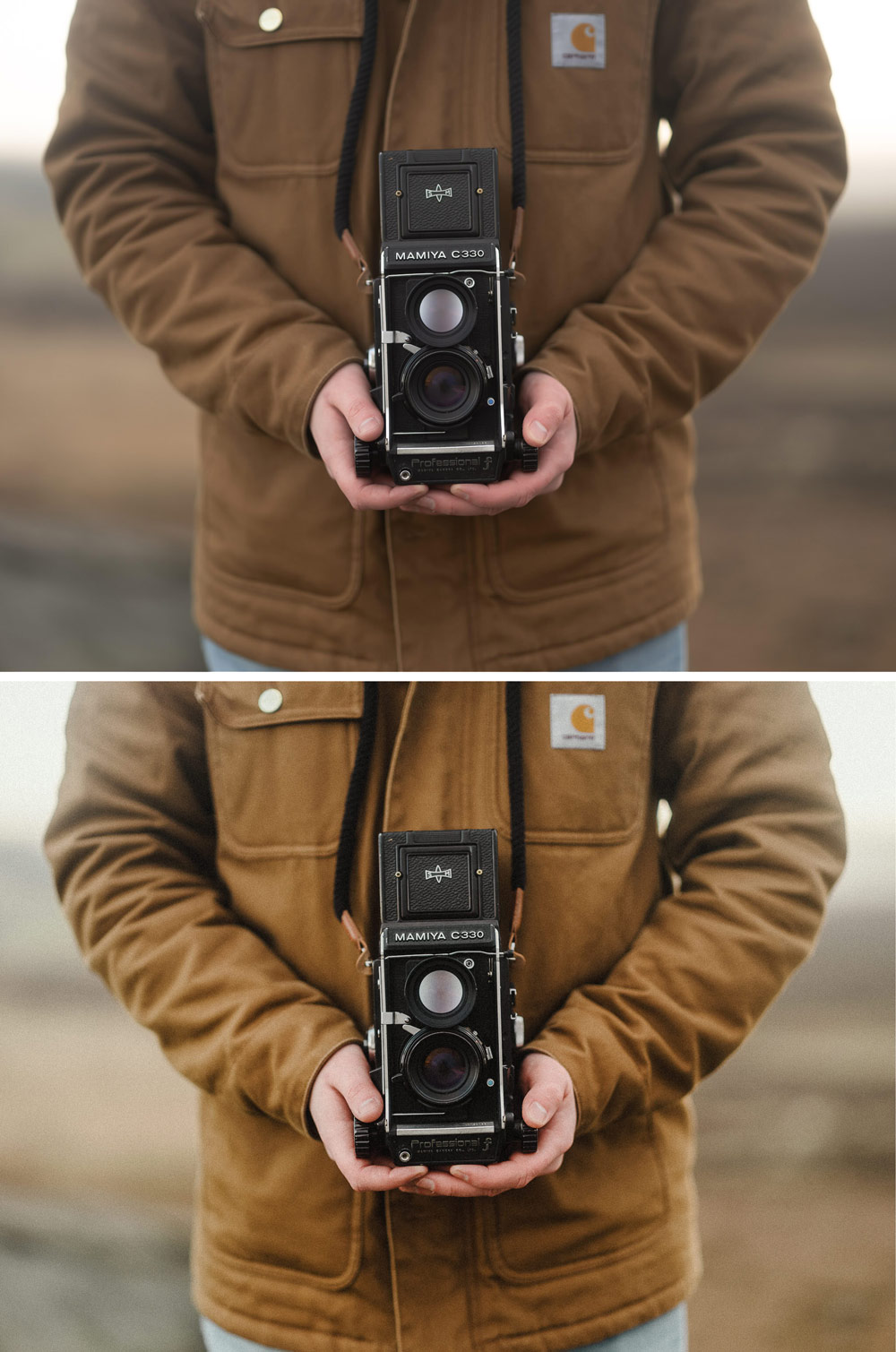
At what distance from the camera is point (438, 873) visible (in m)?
0.79

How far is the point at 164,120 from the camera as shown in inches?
32.5

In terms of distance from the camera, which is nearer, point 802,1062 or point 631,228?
point 631,228

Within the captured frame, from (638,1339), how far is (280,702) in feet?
1.68

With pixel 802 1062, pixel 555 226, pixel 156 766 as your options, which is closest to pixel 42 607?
pixel 156 766

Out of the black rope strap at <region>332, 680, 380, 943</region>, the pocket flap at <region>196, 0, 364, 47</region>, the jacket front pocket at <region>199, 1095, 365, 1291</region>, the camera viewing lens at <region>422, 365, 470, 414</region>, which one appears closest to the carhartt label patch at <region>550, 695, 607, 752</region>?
the black rope strap at <region>332, 680, 380, 943</region>

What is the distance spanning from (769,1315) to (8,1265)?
1.98 feet

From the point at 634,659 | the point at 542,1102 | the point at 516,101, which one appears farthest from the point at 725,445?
the point at 542,1102

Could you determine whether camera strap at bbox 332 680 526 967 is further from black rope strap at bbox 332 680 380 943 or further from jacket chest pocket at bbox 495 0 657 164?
jacket chest pocket at bbox 495 0 657 164

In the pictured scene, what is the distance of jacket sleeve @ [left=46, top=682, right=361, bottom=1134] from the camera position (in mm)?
806

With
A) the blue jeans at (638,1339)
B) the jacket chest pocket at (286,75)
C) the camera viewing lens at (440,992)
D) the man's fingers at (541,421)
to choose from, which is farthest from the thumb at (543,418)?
the blue jeans at (638,1339)

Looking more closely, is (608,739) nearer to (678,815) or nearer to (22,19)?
(678,815)

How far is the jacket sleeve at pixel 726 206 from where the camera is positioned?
2.61 feet

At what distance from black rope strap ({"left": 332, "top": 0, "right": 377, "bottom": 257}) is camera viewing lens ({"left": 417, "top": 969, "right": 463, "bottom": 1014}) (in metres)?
0.46

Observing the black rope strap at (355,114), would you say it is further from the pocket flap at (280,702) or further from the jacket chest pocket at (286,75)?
the pocket flap at (280,702)
